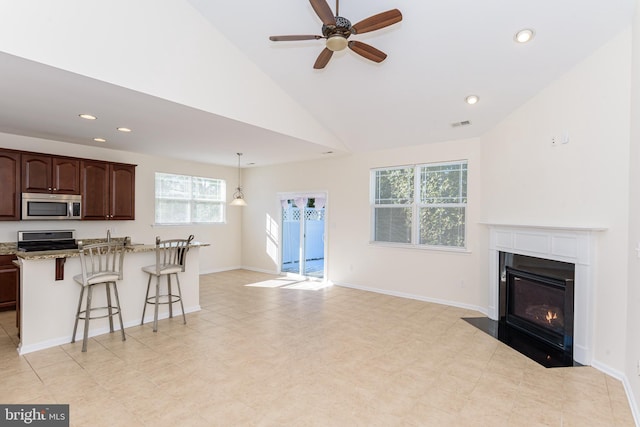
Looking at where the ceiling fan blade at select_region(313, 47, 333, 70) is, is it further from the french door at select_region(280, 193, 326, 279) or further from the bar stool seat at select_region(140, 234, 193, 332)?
the french door at select_region(280, 193, 326, 279)

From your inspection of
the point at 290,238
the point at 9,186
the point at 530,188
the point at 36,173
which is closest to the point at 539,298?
the point at 530,188

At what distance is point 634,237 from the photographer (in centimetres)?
276

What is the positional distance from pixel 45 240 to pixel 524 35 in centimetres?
697

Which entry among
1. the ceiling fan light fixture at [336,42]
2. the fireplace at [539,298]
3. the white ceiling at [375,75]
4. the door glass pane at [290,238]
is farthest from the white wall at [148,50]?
the fireplace at [539,298]

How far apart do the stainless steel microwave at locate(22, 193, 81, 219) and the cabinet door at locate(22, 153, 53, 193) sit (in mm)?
93

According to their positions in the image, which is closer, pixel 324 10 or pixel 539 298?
pixel 324 10

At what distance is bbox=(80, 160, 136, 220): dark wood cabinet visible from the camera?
5449 mm

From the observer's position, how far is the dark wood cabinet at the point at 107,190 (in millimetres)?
5449

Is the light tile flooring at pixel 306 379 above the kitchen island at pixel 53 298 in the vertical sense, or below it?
below

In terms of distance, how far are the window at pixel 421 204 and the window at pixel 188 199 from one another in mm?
3958

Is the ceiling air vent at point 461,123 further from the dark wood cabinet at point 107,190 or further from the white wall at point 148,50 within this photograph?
the dark wood cabinet at point 107,190

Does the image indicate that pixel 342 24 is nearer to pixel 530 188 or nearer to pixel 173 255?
pixel 530 188

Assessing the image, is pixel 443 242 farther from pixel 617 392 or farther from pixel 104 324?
pixel 104 324

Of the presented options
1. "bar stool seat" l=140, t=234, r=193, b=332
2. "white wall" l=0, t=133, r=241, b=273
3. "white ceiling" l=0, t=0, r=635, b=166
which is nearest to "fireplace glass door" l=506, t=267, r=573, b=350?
"white ceiling" l=0, t=0, r=635, b=166
